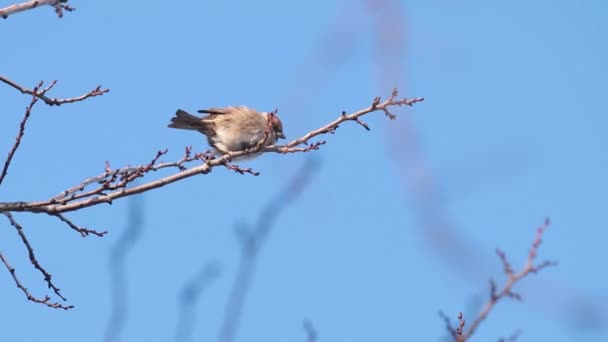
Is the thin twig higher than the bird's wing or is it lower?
lower

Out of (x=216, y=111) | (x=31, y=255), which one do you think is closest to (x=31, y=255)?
(x=31, y=255)

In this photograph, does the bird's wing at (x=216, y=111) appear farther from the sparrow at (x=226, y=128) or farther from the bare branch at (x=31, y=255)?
the bare branch at (x=31, y=255)

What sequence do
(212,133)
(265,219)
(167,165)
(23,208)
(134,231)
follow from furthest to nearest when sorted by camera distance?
(212,133), (167,165), (23,208), (134,231), (265,219)

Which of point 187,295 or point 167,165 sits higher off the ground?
point 167,165

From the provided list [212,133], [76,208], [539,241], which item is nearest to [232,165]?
[76,208]

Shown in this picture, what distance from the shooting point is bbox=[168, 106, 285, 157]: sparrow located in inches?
328

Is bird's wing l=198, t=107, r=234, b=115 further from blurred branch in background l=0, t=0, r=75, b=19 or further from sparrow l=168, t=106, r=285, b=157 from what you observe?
blurred branch in background l=0, t=0, r=75, b=19

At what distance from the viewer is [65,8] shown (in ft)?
21.6

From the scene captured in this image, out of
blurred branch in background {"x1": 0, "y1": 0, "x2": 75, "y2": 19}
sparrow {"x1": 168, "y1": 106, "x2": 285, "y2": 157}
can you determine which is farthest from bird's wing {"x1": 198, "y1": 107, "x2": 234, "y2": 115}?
blurred branch in background {"x1": 0, "y1": 0, "x2": 75, "y2": 19}

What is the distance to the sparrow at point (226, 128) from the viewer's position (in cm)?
834

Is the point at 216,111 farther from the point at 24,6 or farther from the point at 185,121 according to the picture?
the point at 24,6

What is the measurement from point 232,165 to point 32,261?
1320 millimetres

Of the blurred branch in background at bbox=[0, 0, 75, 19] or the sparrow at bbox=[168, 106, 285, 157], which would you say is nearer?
the blurred branch in background at bbox=[0, 0, 75, 19]

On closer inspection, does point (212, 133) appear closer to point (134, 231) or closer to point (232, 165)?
point (232, 165)
